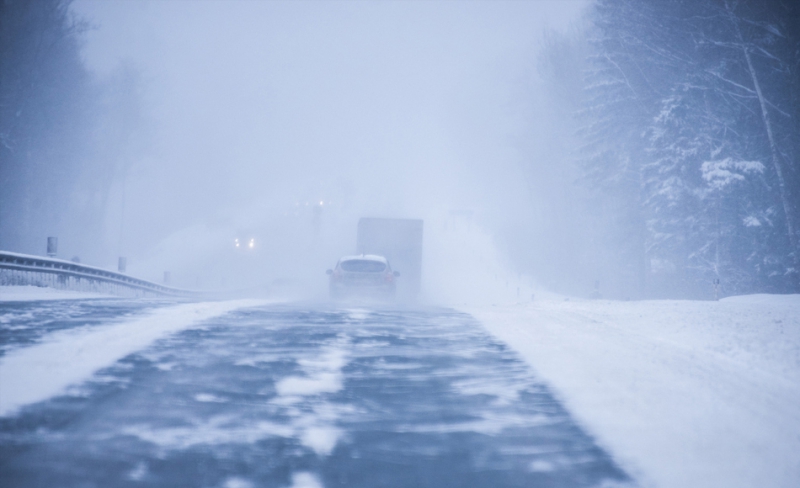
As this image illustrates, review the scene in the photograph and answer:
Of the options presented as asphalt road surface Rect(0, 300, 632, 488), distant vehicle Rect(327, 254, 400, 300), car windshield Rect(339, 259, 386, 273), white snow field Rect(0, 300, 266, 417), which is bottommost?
asphalt road surface Rect(0, 300, 632, 488)

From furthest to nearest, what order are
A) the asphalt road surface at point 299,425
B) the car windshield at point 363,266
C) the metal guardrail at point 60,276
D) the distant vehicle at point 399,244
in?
the distant vehicle at point 399,244 < the car windshield at point 363,266 < the metal guardrail at point 60,276 < the asphalt road surface at point 299,425

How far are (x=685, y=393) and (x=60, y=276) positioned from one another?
1513 cm

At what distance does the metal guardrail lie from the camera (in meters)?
12.2

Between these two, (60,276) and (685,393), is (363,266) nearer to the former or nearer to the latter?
(60,276)

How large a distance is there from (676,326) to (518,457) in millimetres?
5238

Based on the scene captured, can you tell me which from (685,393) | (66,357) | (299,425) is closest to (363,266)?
(66,357)

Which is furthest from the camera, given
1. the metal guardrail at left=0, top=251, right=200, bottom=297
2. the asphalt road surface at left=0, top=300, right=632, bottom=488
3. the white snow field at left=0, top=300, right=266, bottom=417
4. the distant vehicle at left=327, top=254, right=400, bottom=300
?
the distant vehicle at left=327, top=254, right=400, bottom=300

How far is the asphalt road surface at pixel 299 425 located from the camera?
2.36 metres

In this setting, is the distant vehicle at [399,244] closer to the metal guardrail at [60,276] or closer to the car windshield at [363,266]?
the car windshield at [363,266]

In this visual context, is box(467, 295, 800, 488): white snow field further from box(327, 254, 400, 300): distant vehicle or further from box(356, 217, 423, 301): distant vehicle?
box(356, 217, 423, 301): distant vehicle

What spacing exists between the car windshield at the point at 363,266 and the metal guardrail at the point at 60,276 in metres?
7.38

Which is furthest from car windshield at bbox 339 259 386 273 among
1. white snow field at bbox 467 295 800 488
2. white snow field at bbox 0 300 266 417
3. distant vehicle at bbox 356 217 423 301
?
white snow field at bbox 0 300 266 417

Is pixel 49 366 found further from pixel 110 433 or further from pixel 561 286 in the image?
pixel 561 286

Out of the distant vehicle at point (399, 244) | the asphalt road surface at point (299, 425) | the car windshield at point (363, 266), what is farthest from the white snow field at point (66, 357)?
the distant vehicle at point (399, 244)
